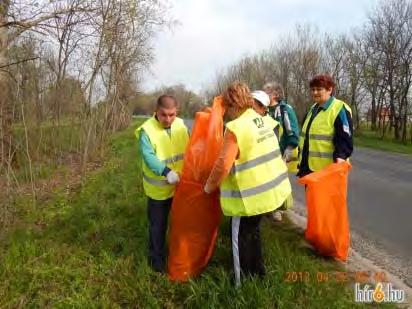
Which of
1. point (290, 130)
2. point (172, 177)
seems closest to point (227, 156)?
point (172, 177)

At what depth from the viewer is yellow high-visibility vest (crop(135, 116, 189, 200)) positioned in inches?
141

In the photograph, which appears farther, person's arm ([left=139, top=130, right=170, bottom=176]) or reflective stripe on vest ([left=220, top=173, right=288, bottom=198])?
person's arm ([left=139, top=130, right=170, bottom=176])

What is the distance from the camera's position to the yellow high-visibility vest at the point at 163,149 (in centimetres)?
358

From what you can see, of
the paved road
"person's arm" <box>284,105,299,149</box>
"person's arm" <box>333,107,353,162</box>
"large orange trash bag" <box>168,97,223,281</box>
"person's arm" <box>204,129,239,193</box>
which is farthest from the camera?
the paved road

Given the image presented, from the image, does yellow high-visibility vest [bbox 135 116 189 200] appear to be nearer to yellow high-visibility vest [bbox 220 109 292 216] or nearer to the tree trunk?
yellow high-visibility vest [bbox 220 109 292 216]

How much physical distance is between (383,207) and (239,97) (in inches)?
176

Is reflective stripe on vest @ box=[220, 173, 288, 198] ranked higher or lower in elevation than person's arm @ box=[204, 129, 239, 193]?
lower

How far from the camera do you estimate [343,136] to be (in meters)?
3.81

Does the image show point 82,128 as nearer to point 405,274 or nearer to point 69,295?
point 69,295

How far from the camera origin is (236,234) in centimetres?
320

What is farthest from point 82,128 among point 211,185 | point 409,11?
point 409,11

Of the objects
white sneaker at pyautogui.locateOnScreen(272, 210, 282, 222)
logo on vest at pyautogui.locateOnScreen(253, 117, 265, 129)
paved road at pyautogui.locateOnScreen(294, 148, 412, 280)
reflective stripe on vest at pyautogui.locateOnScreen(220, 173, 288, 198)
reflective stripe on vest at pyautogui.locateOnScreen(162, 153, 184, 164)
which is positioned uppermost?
logo on vest at pyautogui.locateOnScreen(253, 117, 265, 129)

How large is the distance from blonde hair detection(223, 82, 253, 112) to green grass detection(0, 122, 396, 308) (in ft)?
4.48

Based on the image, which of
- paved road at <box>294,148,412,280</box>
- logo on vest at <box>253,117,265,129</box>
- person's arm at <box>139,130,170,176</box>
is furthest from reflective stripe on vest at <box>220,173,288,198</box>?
paved road at <box>294,148,412,280</box>
